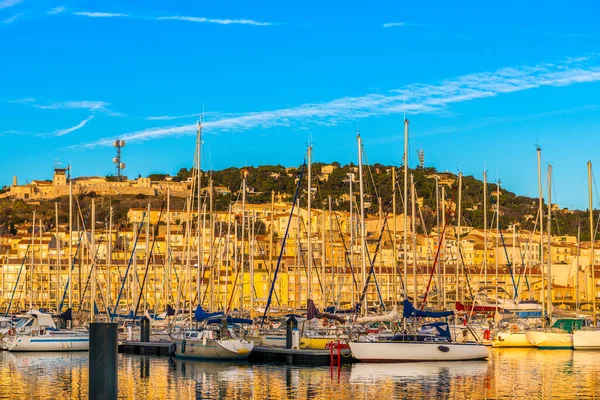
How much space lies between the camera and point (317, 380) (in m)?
31.2

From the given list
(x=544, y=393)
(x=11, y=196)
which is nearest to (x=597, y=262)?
(x=544, y=393)

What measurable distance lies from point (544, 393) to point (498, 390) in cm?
136

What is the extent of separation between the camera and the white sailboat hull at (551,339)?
45594 mm

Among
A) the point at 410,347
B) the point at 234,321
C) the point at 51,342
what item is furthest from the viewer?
the point at 51,342

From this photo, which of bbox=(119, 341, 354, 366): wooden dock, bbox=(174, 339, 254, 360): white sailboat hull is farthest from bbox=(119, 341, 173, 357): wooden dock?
bbox=(174, 339, 254, 360): white sailboat hull

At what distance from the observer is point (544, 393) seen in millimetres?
27906

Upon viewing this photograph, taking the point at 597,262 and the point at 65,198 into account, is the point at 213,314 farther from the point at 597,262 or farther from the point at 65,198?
the point at 65,198

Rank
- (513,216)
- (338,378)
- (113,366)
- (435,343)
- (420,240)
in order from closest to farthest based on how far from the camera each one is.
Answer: (113,366), (338,378), (435,343), (420,240), (513,216)

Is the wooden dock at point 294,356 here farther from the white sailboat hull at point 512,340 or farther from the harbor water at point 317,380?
the white sailboat hull at point 512,340

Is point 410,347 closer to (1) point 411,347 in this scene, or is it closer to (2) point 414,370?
(1) point 411,347

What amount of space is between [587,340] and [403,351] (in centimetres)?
1208

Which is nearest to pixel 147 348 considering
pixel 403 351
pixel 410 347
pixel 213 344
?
pixel 213 344

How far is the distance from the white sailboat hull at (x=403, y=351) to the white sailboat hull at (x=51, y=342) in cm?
1494

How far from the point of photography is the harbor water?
2775cm
